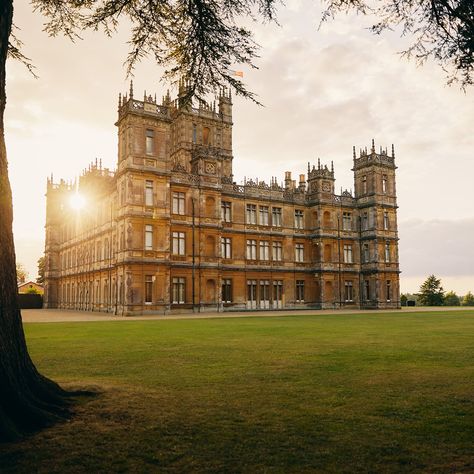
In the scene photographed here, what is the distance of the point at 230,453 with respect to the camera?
5348 mm

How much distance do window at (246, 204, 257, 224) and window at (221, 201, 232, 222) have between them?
2.14 m

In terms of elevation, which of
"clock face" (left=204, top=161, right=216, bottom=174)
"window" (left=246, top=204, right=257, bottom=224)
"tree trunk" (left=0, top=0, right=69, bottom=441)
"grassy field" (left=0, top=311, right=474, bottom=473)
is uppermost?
"clock face" (left=204, top=161, right=216, bottom=174)

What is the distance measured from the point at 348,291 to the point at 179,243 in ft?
71.3

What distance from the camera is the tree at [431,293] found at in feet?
210

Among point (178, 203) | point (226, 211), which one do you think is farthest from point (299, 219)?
point (178, 203)

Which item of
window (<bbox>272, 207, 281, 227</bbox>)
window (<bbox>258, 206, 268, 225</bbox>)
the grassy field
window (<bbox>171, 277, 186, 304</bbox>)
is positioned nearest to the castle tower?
window (<bbox>272, 207, 281, 227</bbox>)

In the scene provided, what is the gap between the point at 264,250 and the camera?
50312 millimetres

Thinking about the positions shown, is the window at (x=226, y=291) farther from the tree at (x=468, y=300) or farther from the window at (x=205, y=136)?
the tree at (x=468, y=300)

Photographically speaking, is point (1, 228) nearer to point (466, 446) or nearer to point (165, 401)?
point (165, 401)

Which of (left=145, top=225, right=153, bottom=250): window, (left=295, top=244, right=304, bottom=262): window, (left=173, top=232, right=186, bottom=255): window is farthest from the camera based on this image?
(left=295, top=244, right=304, bottom=262): window

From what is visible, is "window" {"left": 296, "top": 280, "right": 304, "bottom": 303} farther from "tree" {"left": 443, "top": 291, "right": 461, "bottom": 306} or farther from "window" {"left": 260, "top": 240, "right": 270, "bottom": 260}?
"tree" {"left": 443, "top": 291, "right": 461, "bottom": 306}

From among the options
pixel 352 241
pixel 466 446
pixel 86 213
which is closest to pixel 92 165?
pixel 86 213

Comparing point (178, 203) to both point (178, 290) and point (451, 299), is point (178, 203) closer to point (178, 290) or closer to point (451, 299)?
point (178, 290)

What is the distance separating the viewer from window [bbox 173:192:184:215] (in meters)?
43.1
